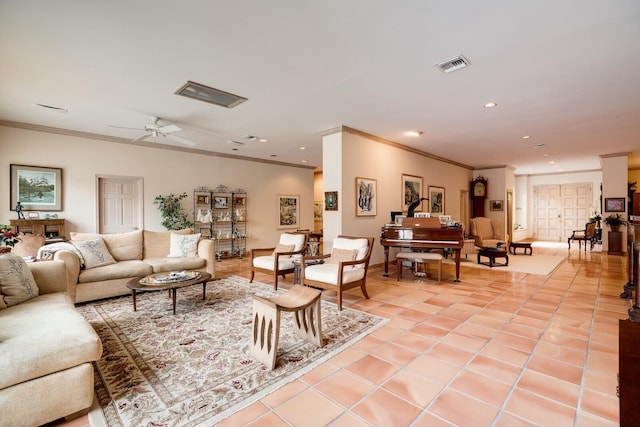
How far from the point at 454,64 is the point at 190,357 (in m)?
3.89

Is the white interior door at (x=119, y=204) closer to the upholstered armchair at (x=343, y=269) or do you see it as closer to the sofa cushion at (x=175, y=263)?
the sofa cushion at (x=175, y=263)

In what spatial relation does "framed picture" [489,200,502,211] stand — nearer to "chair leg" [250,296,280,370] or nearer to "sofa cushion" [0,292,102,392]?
"chair leg" [250,296,280,370]

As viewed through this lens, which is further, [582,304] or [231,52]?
[582,304]

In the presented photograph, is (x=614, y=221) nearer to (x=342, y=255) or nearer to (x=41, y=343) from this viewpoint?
(x=342, y=255)

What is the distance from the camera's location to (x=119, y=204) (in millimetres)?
6395

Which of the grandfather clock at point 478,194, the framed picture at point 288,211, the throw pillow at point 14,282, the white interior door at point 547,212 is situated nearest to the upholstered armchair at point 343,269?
the throw pillow at point 14,282

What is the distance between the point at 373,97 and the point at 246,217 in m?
5.61

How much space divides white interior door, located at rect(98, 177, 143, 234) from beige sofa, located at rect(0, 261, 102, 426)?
4.70m

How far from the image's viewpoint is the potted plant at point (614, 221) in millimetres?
8148

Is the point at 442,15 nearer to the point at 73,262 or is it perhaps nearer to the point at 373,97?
the point at 373,97

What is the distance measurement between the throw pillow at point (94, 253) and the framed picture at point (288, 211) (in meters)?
5.20

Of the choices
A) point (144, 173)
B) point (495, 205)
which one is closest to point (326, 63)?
point (144, 173)

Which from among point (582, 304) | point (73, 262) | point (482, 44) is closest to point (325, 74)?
point (482, 44)

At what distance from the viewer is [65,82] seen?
357 cm
